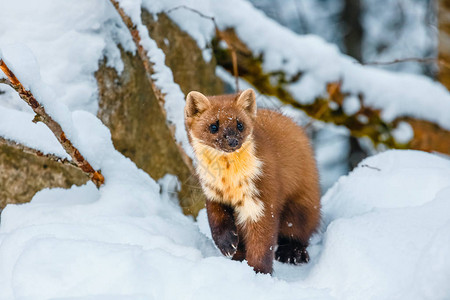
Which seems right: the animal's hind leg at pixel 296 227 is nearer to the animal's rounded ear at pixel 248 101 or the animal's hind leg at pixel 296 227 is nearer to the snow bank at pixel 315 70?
the animal's rounded ear at pixel 248 101

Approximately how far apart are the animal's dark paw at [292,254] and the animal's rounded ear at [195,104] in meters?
1.03

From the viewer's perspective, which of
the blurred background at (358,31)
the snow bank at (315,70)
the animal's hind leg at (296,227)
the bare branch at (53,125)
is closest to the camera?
the bare branch at (53,125)

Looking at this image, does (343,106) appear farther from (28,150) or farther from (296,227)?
(28,150)

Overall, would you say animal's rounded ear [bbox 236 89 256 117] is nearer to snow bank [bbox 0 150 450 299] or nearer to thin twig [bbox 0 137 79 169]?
snow bank [bbox 0 150 450 299]

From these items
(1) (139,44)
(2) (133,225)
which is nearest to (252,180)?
(2) (133,225)

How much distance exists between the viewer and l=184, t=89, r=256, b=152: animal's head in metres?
3.00

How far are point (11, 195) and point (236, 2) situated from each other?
3093 millimetres

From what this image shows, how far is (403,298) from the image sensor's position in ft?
7.39

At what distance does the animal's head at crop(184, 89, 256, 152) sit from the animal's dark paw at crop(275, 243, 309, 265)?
0.81 metres

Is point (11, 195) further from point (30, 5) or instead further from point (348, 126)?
point (348, 126)

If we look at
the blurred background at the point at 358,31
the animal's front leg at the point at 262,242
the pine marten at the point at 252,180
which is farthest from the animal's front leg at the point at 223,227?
the blurred background at the point at 358,31

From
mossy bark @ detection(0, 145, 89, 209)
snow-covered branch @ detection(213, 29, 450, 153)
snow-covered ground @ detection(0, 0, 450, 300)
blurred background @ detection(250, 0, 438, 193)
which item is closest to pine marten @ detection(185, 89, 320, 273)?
snow-covered ground @ detection(0, 0, 450, 300)

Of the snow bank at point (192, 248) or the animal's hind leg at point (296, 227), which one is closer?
the snow bank at point (192, 248)

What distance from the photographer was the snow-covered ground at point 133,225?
228 centimetres
